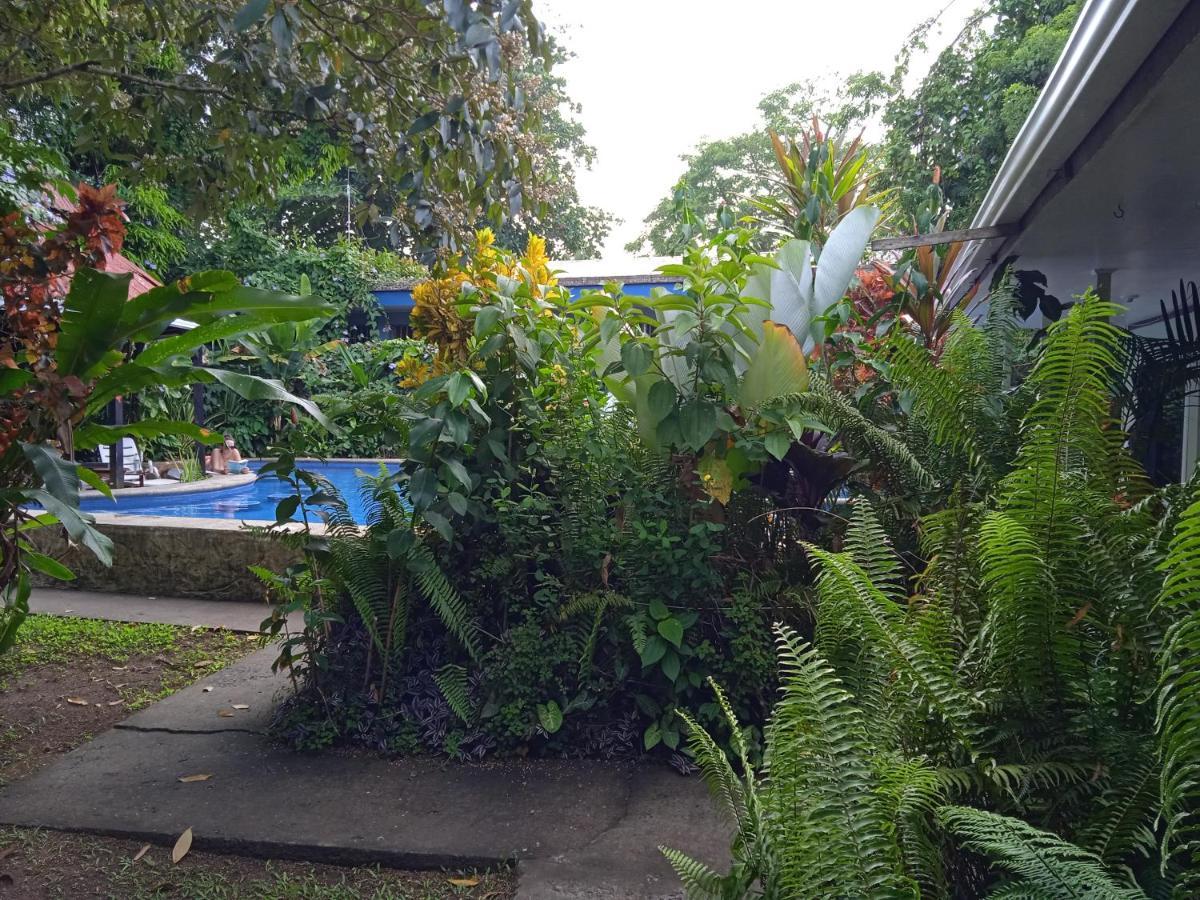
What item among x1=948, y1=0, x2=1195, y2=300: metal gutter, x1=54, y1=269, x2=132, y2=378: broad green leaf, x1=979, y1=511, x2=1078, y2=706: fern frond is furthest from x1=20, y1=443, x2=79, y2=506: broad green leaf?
x1=948, y1=0, x2=1195, y2=300: metal gutter

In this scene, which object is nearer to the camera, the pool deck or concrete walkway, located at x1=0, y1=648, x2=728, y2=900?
concrete walkway, located at x1=0, y1=648, x2=728, y2=900

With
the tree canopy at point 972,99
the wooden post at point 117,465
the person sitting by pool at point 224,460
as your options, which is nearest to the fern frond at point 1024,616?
the wooden post at point 117,465

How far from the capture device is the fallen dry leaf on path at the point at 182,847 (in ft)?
8.38

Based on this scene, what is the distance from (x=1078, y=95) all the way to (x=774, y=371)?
1393 mm

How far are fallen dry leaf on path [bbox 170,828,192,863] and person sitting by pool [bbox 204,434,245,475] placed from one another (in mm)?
12718

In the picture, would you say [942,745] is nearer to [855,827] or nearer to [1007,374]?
[855,827]

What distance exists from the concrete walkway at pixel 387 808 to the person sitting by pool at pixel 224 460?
12.1m

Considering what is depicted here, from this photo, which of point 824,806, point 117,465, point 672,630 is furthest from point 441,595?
point 117,465

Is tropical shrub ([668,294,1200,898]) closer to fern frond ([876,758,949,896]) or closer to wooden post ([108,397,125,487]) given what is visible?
fern frond ([876,758,949,896])

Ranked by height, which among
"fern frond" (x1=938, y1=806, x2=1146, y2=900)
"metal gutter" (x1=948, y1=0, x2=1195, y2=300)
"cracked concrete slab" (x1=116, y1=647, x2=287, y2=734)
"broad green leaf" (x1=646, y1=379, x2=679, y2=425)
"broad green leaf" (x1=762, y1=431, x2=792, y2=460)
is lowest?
"cracked concrete slab" (x1=116, y1=647, x2=287, y2=734)

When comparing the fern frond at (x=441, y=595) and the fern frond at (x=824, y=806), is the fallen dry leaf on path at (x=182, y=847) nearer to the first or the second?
the fern frond at (x=441, y=595)

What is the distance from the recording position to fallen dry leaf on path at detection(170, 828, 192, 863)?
2555 mm

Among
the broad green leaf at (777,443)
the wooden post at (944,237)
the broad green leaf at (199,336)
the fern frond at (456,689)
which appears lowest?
the fern frond at (456,689)

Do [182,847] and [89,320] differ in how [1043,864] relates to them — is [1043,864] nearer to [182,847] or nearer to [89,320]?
[182,847]
